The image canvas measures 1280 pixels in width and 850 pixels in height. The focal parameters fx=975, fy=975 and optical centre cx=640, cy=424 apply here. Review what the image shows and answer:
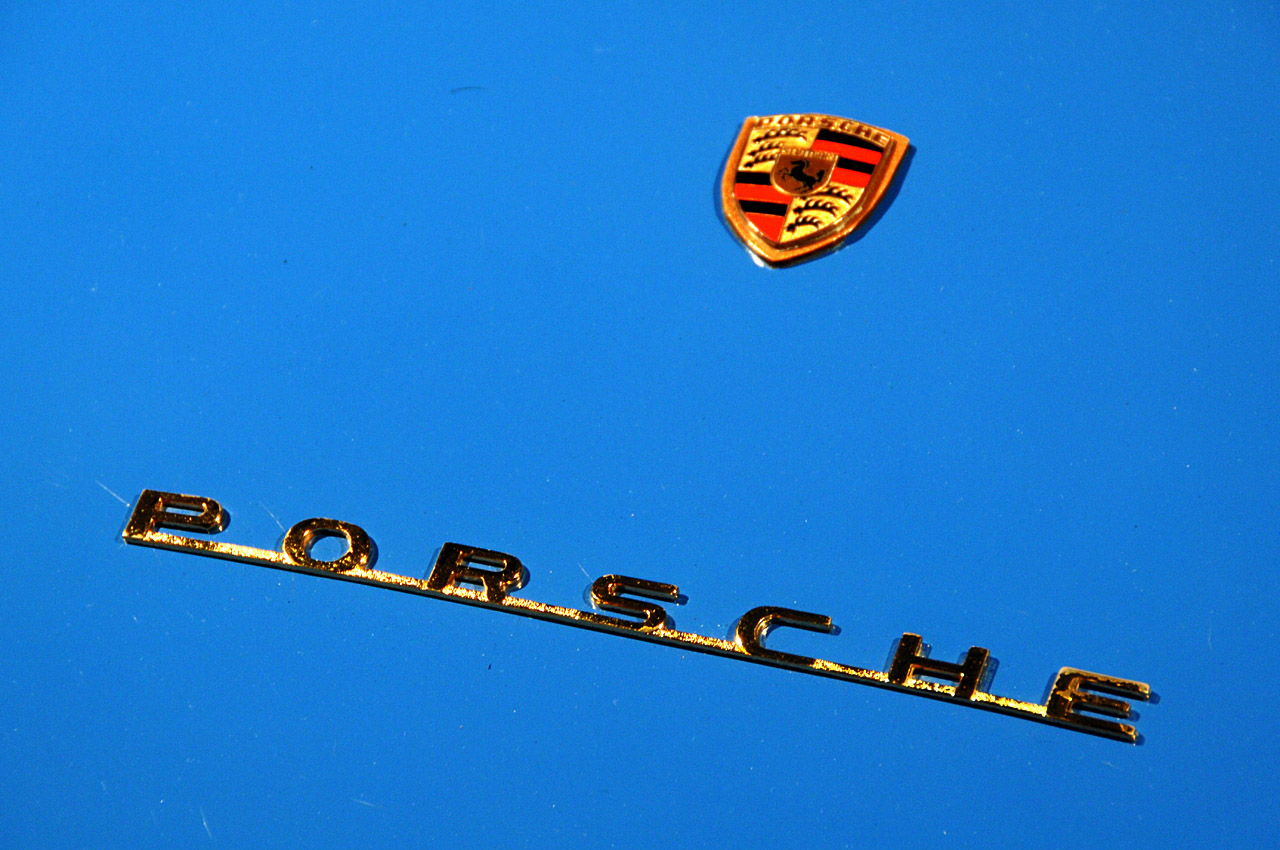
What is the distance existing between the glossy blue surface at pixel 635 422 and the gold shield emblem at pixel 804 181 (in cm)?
3

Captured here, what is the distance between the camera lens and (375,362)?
100 centimetres

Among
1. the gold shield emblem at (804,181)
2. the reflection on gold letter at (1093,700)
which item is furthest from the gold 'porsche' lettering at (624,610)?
the gold shield emblem at (804,181)

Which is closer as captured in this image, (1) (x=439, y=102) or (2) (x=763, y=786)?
(2) (x=763, y=786)

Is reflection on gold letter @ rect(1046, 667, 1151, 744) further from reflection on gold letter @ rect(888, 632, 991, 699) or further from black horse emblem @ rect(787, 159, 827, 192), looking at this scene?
black horse emblem @ rect(787, 159, 827, 192)

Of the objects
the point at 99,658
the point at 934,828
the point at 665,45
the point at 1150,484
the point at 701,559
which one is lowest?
the point at 99,658

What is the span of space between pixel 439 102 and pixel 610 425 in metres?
0.44

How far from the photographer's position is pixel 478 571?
0.91 metres

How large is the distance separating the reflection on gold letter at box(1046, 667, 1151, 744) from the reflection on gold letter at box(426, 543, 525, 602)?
472 mm

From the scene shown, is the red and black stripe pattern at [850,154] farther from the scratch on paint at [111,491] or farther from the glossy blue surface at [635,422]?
the scratch on paint at [111,491]

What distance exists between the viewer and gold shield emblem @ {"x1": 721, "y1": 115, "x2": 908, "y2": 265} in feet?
3.13

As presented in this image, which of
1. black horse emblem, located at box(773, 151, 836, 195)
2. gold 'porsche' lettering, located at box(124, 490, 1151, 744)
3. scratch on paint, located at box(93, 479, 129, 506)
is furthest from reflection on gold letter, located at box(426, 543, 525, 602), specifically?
black horse emblem, located at box(773, 151, 836, 195)

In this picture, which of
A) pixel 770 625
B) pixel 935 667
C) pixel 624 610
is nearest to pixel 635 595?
pixel 624 610

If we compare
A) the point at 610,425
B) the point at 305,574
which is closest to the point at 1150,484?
the point at 610,425

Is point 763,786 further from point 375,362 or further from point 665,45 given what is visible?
point 665,45
